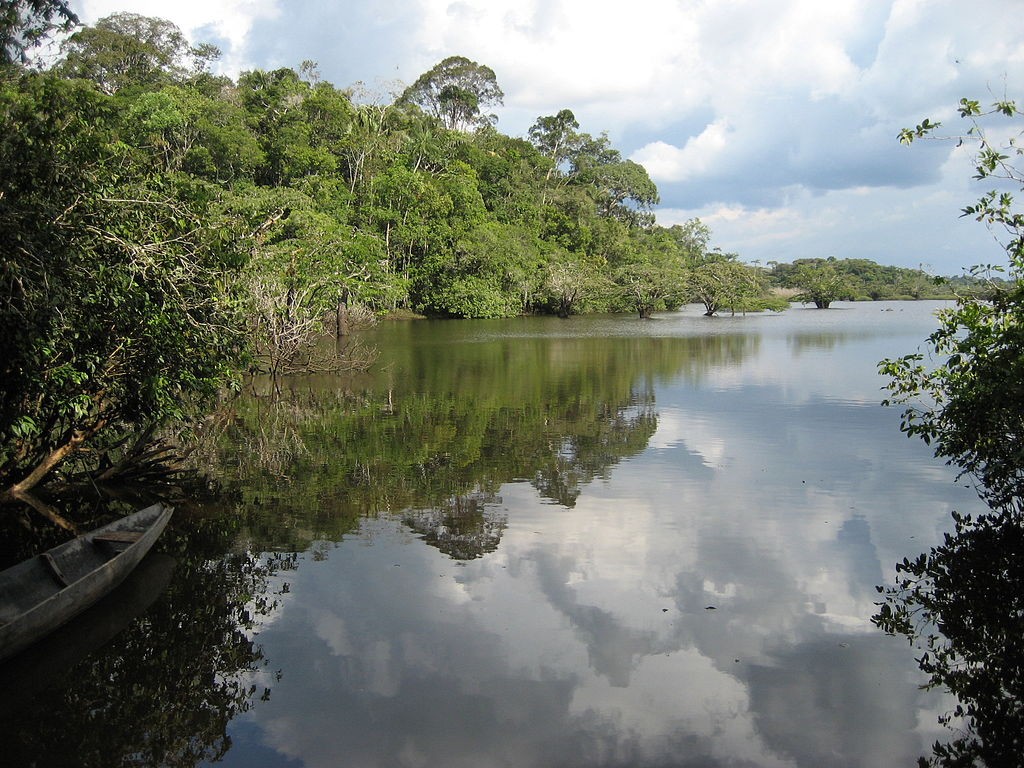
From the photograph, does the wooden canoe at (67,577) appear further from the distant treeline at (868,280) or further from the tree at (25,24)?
the distant treeline at (868,280)

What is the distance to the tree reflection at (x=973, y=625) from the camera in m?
5.40

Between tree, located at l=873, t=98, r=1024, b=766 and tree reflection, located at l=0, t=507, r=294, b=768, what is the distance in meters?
4.75

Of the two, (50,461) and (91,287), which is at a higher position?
(91,287)

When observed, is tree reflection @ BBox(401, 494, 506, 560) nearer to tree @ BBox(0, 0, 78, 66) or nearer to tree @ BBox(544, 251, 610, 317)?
tree @ BBox(0, 0, 78, 66)

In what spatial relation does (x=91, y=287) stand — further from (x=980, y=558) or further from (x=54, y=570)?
(x=980, y=558)

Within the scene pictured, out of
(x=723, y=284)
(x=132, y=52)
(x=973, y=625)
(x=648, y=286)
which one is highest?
(x=132, y=52)

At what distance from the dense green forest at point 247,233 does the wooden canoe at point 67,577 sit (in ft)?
4.24

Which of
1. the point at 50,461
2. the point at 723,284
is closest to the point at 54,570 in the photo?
the point at 50,461

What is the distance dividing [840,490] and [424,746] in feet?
25.6

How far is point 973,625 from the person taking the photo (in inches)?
274

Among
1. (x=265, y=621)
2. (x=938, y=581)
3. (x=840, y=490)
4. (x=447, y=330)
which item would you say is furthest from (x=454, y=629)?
(x=447, y=330)

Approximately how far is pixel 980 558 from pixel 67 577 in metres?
8.75

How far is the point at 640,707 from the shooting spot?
5.73 metres

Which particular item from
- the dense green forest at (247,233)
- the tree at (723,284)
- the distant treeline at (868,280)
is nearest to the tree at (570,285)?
the dense green forest at (247,233)
